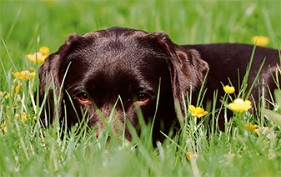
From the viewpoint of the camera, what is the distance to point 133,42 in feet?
17.6

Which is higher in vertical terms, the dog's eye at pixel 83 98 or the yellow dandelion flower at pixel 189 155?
the dog's eye at pixel 83 98

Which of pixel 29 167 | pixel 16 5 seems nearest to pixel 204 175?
pixel 29 167

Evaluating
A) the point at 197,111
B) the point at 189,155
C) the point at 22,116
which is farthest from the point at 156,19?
the point at 189,155

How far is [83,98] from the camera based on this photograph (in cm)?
507

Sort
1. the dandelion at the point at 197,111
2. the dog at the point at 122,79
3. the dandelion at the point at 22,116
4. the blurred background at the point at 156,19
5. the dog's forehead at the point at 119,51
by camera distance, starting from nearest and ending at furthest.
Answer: the dandelion at the point at 197,111, the dandelion at the point at 22,116, the dog at the point at 122,79, the dog's forehead at the point at 119,51, the blurred background at the point at 156,19

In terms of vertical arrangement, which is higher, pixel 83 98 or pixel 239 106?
pixel 239 106

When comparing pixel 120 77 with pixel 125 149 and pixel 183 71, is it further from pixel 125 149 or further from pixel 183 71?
pixel 125 149

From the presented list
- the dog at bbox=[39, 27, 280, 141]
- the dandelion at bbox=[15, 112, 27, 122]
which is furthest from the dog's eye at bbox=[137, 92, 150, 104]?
the dandelion at bbox=[15, 112, 27, 122]

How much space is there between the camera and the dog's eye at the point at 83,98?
5.05 m

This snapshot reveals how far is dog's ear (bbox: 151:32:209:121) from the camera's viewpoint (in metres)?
5.25

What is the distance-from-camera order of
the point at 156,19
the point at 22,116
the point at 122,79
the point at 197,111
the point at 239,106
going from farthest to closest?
the point at 156,19, the point at 122,79, the point at 22,116, the point at 197,111, the point at 239,106

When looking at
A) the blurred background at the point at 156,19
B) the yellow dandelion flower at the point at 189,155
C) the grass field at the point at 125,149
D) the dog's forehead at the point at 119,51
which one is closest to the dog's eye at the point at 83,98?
the dog's forehead at the point at 119,51

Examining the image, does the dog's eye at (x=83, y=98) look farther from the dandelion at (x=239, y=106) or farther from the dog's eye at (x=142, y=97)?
the dandelion at (x=239, y=106)

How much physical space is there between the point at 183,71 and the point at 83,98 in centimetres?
74
